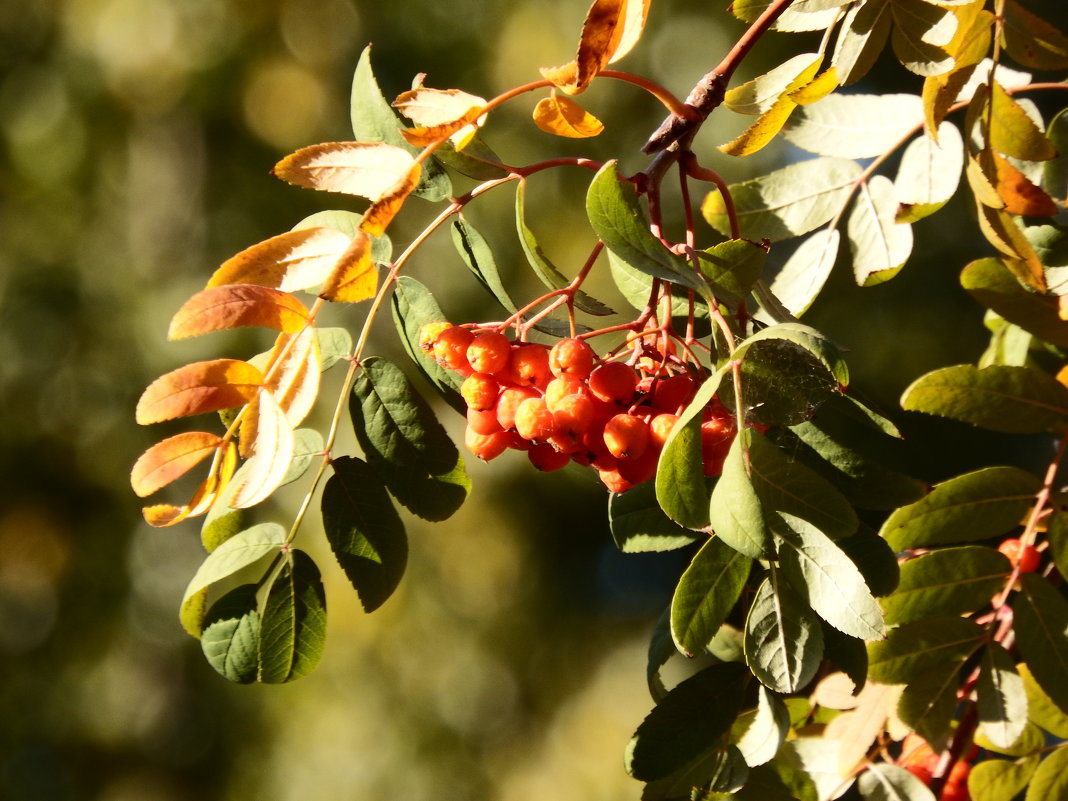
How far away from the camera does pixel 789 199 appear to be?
91 cm

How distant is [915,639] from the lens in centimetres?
79

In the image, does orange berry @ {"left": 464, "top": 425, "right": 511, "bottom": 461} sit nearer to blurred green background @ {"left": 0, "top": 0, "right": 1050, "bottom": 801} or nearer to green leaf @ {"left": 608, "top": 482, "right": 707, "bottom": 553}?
green leaf @ {"left": 608, "top": 482, "right": 707, "bottom": 553}

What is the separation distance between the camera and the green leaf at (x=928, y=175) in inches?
33.3

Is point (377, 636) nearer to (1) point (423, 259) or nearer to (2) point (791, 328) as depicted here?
(1) point (423, 259)

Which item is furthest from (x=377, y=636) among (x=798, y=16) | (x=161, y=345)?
(x=798, y=16)

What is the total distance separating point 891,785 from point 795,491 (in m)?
0.35

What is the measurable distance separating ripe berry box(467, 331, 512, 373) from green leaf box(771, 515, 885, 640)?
0.20 m

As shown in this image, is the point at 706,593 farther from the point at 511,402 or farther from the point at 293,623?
the point at 293,623

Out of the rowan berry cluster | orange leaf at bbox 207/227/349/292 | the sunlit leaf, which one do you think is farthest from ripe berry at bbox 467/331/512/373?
the sunlit leaf

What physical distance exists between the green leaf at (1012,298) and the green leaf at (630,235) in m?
0.33

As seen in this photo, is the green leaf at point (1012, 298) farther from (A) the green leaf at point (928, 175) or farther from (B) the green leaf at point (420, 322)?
(B) the green leaf at point (420, 322)

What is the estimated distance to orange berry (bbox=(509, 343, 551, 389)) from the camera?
2.22ft

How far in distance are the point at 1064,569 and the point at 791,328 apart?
382 millimetres

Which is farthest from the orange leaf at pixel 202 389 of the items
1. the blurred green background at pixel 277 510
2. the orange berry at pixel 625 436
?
the blurred green background at pixel 277 510
